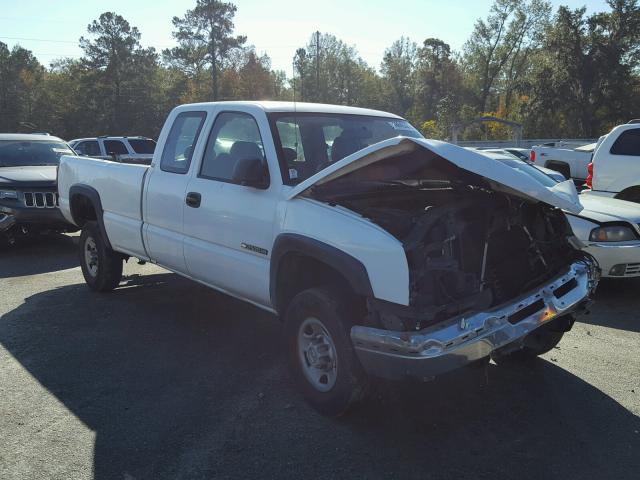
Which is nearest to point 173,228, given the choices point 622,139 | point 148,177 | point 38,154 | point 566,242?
point 148,177

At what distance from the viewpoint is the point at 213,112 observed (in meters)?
4.93

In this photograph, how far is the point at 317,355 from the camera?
3.74m

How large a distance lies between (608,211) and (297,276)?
4.33 m

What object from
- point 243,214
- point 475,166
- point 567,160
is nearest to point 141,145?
point 567,160

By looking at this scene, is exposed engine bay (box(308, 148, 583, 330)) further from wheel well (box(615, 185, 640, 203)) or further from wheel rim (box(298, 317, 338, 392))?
wheel well (box(615, 185, 640, 203))

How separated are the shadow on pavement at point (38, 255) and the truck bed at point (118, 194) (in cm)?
201

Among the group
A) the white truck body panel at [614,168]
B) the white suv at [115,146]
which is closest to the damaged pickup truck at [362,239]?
the white truck body panel at [614,168]

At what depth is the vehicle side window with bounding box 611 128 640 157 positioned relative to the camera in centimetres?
939

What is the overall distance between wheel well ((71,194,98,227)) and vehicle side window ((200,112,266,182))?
266cm

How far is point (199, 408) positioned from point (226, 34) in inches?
2572

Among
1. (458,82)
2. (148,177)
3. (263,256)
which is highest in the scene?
(458,82)

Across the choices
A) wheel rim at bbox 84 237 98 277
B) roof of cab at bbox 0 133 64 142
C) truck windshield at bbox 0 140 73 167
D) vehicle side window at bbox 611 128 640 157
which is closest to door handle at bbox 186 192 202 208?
wheel rim at bbox 84 237 98 277

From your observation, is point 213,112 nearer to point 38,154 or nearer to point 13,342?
point 13,342

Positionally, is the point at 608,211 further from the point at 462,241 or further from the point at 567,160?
the point at 567,160
